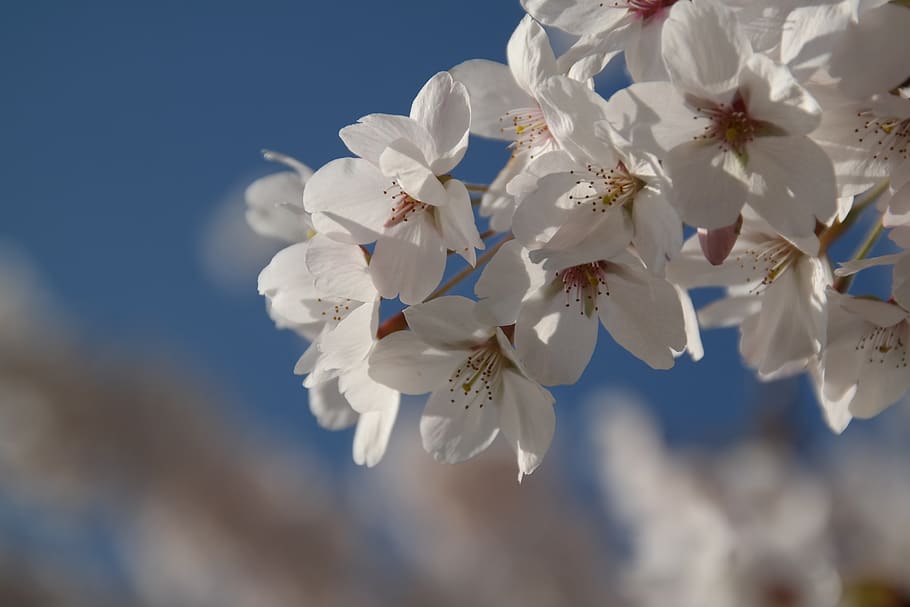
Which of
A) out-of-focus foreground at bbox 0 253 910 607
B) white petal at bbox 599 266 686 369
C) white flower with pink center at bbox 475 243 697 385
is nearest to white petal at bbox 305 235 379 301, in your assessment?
white flower with pink center at bbox 475 243 697 385

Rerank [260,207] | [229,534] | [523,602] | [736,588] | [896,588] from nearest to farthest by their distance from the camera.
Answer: [260,207]
[896,588]
[736,588]
[523,602]
[229,534]

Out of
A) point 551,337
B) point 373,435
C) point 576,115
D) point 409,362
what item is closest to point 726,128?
point 576,115

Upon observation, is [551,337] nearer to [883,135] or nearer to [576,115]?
[576,115]

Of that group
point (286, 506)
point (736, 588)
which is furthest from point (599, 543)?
point (736, 588)

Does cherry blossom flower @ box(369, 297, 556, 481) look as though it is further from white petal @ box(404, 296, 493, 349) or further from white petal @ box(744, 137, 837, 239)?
white petal @ box(744, 137, 837, 239)

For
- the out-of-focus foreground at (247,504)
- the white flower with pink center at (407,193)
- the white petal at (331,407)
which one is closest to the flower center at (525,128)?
the white flower with pink center at (407,193)

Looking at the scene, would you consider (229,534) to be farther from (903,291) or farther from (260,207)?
(903,291)
